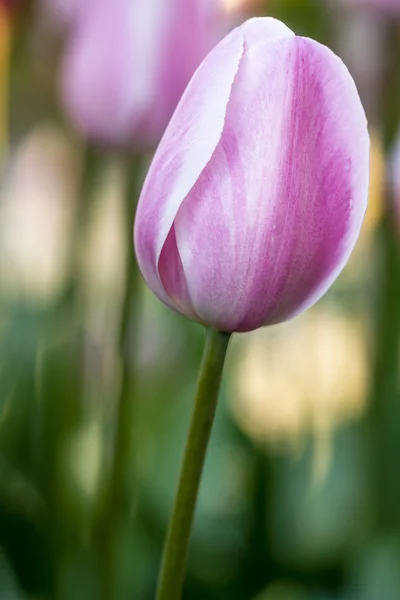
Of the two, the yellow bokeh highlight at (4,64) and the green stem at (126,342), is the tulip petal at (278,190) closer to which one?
the green stem at (126,342)

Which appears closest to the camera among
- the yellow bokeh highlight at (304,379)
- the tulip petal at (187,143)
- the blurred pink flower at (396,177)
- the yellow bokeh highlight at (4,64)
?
the tulip petal at (187,143)

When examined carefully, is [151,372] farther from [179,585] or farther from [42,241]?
[179,585]

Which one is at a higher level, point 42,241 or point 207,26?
point 207,26

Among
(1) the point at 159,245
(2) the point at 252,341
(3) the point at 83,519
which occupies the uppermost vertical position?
(1) the point at 159,245

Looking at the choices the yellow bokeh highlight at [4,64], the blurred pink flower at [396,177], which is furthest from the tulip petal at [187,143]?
the yellow bokeh highlight at [4,64]

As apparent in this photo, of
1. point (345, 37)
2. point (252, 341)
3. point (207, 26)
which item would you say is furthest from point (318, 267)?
point (252, 341)

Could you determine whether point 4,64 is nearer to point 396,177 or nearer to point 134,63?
point 134,63

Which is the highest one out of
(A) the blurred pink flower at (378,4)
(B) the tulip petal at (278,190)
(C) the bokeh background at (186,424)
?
(A) the blurred pink flower at (378,4)
